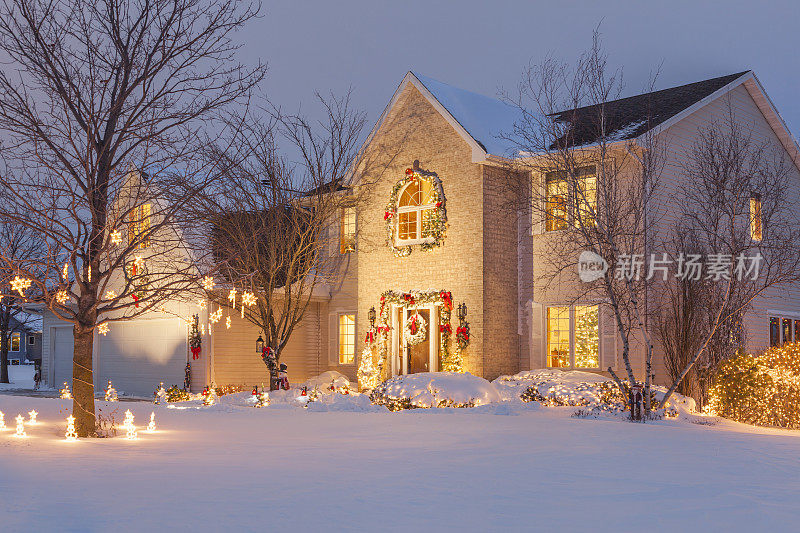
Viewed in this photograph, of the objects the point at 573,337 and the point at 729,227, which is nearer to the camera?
the point at 729,227

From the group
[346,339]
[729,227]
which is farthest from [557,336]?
[346,339]

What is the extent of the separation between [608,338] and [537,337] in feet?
6.22

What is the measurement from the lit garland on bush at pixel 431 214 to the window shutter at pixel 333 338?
4067 mm

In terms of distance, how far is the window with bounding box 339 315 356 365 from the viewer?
24703 mm

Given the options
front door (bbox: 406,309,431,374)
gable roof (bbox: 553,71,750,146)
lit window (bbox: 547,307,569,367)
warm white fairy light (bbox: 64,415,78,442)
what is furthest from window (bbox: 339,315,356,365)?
warm white fairy light (bbox: 64,415,78,442)

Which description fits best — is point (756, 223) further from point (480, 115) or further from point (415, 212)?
point (415, 212)

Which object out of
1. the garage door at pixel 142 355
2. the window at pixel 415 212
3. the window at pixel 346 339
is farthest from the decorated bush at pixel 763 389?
the garage door at pixel 142 355

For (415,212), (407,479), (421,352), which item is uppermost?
(415,212)

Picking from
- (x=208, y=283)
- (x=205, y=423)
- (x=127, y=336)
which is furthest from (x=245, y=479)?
(x=127, y=336)

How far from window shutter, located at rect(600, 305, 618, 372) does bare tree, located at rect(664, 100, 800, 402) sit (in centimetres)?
160

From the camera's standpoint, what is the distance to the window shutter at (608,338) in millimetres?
18453

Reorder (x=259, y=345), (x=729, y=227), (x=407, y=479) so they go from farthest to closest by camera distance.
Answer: (x=259, y=345) < (x=729, y=227) < (x=407, y=479)

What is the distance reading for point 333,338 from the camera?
25.0m

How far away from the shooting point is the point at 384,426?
43.9ft
